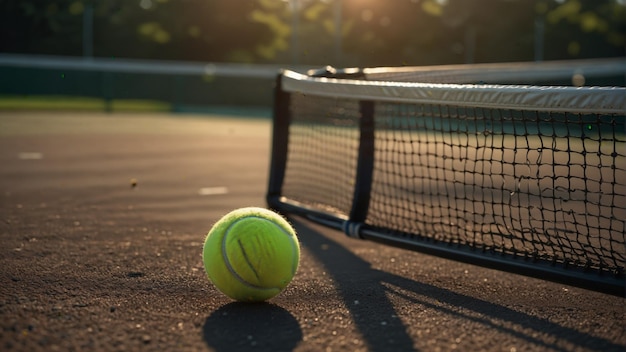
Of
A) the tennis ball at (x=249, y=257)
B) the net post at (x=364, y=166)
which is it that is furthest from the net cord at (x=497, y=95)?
the tennis ball at (x=249, y=257)

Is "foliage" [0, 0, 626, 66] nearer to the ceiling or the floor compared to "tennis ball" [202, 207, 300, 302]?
nearer to the floor

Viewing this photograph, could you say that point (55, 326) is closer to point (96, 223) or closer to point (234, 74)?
point (96, 223)

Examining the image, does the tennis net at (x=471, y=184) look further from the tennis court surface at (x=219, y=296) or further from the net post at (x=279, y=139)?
the tennis court surface at (x=219, y=296)

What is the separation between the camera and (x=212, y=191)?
8.84 metres

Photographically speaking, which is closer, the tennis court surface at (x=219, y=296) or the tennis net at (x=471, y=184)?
the tennis court surface at (x=219, y=296)

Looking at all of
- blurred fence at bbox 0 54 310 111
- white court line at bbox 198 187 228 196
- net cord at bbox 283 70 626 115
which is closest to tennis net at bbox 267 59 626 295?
net cord at bbox 283 70 626 115

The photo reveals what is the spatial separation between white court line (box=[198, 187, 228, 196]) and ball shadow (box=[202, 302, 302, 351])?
4431 mm

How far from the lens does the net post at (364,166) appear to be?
236 inches

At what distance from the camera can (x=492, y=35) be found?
50438 mm

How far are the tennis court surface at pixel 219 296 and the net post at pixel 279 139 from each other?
1.45ft

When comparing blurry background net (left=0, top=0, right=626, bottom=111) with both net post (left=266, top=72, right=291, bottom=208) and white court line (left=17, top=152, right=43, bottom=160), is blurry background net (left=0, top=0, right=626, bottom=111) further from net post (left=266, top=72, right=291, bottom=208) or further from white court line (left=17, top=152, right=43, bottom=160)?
net post (left=266, top=72, right=291, bottom=208)

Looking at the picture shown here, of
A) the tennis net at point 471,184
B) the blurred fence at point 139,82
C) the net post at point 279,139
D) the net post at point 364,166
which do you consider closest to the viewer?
the tennis net at point 471,184

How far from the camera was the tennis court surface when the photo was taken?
3740 mm

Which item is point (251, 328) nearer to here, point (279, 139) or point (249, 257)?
point (249, 257)
